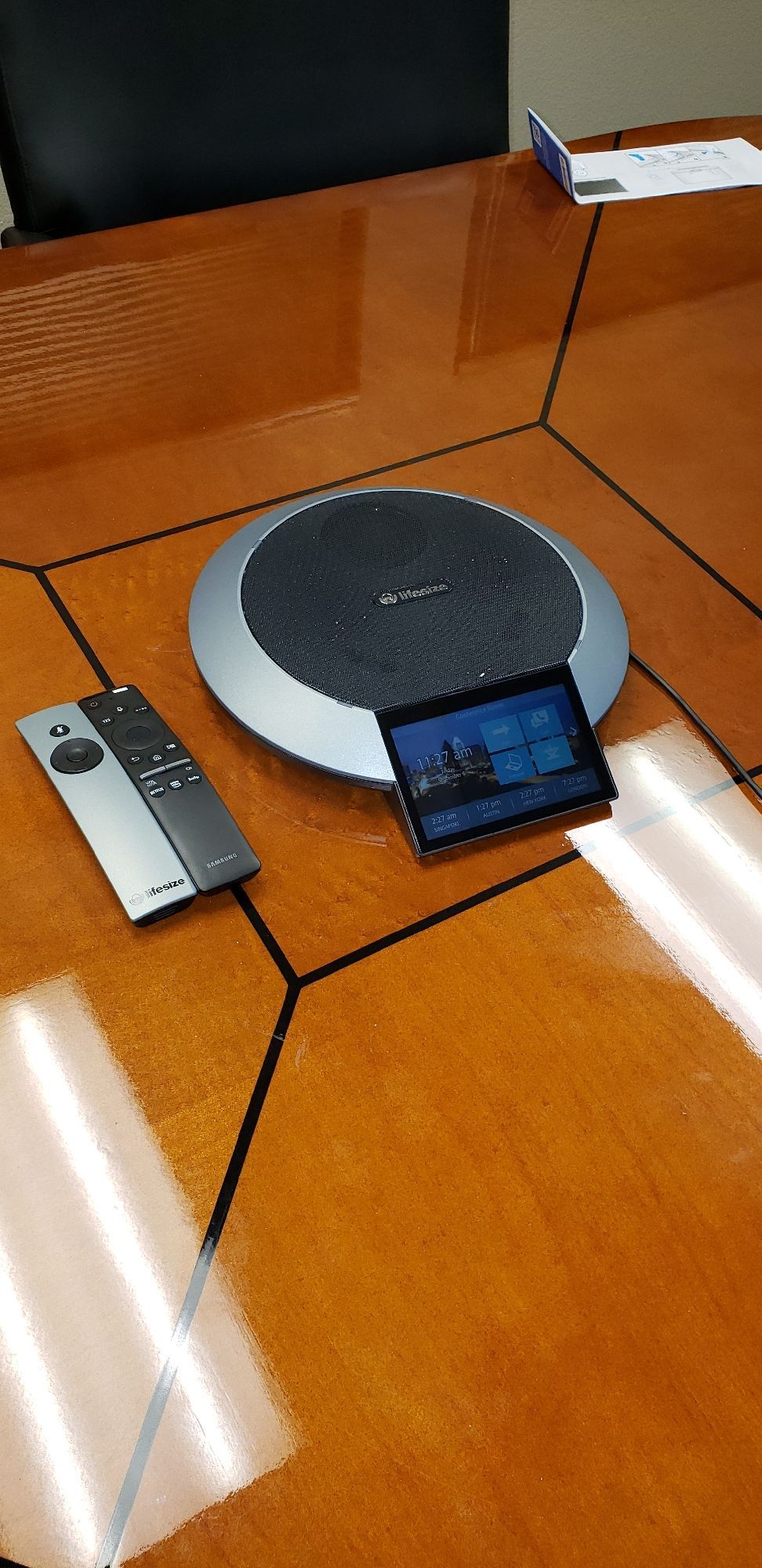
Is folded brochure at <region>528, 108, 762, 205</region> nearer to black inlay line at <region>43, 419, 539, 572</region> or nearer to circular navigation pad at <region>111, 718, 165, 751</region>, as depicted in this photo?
black inlay line at <region>43, 419, 539, 572</region>

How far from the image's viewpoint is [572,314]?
1154 mm

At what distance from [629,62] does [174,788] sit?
2.51 m

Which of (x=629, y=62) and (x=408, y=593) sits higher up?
(x=408, y=593)

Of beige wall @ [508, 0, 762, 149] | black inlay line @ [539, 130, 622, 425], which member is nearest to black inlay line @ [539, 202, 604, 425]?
black inlay line @ [539, 130, 622, 425]

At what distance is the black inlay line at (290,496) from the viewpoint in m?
0.86

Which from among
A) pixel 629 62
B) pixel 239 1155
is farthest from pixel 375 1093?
pixel 629 62

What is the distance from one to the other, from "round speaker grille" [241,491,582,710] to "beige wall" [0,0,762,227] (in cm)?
179

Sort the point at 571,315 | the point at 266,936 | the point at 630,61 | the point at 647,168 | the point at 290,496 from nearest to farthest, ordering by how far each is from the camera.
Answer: the point at 266,936, the point at 290,496, the point at 571,315, the point at 647,168, the point at 630,61

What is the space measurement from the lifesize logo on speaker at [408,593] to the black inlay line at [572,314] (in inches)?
12.6

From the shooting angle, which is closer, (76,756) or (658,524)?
(76,756)

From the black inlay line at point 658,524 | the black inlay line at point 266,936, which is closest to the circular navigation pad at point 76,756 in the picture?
the black inlay line at point 266,936

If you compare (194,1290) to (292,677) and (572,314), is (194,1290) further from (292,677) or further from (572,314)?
(572,314)

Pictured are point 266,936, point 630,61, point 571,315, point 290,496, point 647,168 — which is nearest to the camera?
point 266,936

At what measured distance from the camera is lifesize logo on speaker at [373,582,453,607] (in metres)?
0.77
